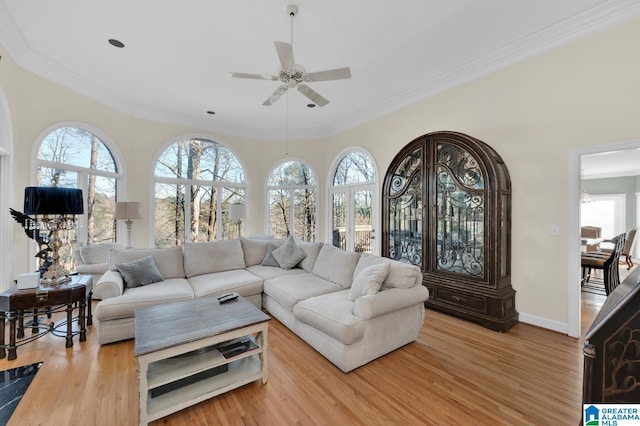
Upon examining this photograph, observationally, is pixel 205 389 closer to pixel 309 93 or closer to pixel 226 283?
pixel 226 283

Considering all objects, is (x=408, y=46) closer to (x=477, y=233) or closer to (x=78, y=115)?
(x=477, y=233)

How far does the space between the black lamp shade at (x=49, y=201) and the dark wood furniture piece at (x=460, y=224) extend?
13.2 feet

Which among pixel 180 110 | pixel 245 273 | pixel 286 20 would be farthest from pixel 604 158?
pixel 180 110

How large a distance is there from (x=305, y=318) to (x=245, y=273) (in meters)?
1.57

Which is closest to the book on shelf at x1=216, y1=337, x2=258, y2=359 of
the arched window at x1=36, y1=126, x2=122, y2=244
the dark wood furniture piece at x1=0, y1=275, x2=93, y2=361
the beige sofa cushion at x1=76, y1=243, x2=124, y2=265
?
the dark wood furniture piece at x1=0, y1=275, x2=93, y2=361

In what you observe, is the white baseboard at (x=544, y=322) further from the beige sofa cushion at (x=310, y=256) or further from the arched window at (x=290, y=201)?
the arched window at (x=290, y=201)

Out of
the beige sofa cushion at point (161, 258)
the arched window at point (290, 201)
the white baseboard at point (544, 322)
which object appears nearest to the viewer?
the white baseboard at point (544, 322)

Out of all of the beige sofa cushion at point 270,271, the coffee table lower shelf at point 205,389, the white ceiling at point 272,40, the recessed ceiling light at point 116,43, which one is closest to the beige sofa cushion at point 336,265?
the beige sofa cushion at point 270,271

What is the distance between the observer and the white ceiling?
2588 mm

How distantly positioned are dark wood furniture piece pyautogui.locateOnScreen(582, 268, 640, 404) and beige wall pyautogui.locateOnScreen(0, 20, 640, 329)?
2.60 metres

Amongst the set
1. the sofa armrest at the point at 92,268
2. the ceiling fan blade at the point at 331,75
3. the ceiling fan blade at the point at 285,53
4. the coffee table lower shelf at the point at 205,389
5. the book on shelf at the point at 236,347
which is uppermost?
the ceiling fan blade at the point at 285,53

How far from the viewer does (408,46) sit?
3176mm

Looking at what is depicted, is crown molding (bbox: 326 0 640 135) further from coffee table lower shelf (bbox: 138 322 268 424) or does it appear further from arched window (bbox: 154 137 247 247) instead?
coffee table lower shelf (bbox: 138 322 268 424)

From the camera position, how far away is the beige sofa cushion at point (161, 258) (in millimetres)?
3402
